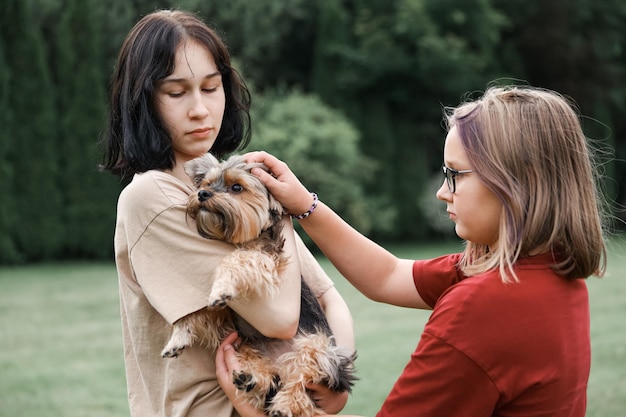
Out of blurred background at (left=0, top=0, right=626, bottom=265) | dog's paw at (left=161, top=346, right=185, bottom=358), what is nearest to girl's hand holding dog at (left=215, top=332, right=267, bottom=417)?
dog's paw at (left=161, top=346, right=185, bottom=358)

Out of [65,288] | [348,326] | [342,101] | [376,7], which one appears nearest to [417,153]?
[342,101]

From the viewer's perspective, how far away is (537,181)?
2.32 meters

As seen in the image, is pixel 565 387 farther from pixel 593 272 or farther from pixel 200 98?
pixel 200 98

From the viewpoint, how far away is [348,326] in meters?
3.12

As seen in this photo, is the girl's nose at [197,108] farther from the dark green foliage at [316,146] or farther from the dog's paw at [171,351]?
the dark green foliage at [316,146]

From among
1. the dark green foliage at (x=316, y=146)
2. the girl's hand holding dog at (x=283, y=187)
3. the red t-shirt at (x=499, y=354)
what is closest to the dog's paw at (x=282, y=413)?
the red t-shirt at (x=499, y=354)

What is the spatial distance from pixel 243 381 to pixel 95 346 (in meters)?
8.39

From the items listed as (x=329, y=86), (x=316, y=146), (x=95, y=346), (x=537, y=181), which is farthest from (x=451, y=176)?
(x=329, y=86)

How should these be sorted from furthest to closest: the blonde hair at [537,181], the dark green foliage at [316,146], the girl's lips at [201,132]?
1. the dark green foliage at [316,146]
2. the girl's lips at [201,132]
3. the blonde hair at [537,181]

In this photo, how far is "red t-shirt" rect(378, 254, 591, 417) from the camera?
7.07ft

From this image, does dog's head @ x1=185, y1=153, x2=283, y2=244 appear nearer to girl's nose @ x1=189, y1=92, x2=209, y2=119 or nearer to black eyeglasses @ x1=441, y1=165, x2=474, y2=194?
girl's nose @ x1=189, y1=92, x2=209, y2=119

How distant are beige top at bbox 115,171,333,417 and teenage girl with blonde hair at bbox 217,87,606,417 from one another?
0.40 ft

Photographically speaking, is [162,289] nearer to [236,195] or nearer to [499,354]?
[236,195]

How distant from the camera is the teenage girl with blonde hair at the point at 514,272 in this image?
2.16 metres
